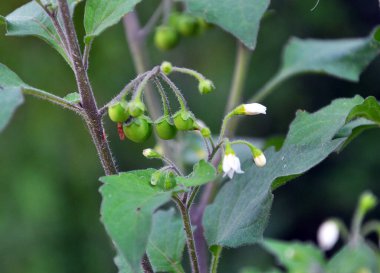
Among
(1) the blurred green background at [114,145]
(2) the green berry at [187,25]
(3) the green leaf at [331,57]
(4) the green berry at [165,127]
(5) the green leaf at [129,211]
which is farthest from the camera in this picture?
(1) the blurred green background at [114,145]

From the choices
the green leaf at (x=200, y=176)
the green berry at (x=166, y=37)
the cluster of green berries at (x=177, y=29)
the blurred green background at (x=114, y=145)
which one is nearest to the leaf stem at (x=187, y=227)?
the green leaf at (x=200, y=176)

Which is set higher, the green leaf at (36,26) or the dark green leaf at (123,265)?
the green leaf at (36,26)

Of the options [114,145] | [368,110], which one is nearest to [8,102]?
[368,110]

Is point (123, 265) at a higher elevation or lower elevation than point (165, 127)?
lower

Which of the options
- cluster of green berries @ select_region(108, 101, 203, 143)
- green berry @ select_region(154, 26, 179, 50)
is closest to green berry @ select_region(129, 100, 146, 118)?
cluster of green berries @ select_region(108, 101, 203, 143)

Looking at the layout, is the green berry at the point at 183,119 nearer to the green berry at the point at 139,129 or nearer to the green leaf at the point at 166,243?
the green berry at the point at 139,129

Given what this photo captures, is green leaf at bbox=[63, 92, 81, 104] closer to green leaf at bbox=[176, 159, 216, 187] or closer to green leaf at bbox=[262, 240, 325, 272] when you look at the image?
green leaf at bbox=[176, 159, 216, 187]

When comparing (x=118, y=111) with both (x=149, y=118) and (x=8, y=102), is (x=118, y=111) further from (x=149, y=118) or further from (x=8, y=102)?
(x=8, y=102)
